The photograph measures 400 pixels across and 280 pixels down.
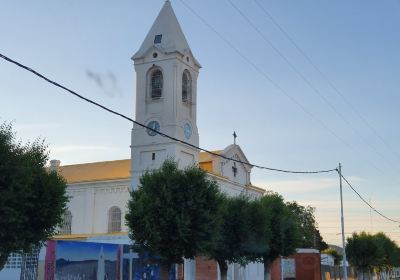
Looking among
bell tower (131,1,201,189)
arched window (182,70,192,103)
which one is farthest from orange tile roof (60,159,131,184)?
arched window (182,70,192,103)

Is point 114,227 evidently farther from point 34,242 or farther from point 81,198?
point 34,242

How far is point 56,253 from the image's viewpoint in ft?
90.4

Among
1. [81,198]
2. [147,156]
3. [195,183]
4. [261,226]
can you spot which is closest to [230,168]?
[147,156]

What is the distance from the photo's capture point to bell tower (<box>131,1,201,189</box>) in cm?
4662

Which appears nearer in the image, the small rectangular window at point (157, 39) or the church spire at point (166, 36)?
the church spire at point (166, 36)

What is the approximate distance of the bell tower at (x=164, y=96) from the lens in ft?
153

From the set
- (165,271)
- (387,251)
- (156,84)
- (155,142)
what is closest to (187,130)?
(155,142)

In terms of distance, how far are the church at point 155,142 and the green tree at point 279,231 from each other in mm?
7006

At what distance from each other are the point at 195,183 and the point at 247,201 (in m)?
9.25

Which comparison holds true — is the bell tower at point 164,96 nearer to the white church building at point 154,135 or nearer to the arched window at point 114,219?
the white church building at point 154,135

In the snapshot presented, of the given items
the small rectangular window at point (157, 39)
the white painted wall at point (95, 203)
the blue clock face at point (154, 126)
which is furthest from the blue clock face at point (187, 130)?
the small rectangular window at point (157, 39)

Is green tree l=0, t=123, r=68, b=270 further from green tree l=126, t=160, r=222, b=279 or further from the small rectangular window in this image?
the small rectangular window

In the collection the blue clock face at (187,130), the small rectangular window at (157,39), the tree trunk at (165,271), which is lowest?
the tree trunk at (165,271)

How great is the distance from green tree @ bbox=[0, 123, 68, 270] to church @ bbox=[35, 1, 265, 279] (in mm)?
23339
